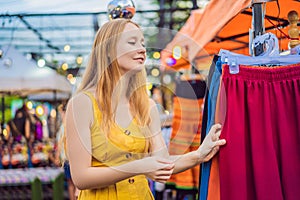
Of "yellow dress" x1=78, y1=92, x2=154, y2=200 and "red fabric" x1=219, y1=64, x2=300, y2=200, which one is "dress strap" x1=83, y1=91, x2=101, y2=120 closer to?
"yellow dress" x1=78, y1=92, x2=154, y2=200

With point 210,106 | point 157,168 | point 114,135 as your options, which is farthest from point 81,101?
point 210,106

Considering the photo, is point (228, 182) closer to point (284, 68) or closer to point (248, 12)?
point (284, 68)

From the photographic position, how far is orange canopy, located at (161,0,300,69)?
264cm

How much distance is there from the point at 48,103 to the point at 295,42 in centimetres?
1217

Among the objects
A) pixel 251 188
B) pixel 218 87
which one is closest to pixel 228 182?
pixel 251 188

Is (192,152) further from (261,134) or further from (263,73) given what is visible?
(263,73)

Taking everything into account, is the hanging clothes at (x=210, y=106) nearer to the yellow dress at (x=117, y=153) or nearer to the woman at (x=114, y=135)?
the woman at (x=114, y=135)

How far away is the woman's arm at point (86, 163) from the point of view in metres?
1.61

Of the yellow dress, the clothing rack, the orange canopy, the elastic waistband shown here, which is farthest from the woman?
the orange canopy

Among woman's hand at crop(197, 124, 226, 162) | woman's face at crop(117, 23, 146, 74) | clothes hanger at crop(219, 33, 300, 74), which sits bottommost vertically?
woman's hand at crop(197, 124, 226, 162)

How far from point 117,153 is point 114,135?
0.06m

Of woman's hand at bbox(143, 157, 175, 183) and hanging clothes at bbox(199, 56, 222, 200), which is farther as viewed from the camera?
hanging clothes at bbox(199, 56, 222, 200)

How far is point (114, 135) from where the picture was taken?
5.52 ft

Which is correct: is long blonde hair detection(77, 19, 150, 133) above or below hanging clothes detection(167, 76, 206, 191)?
above
